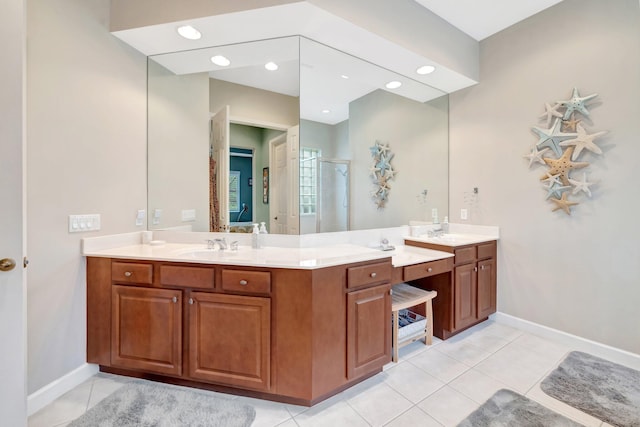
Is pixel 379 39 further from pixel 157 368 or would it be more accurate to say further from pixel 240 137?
pixel 157 368

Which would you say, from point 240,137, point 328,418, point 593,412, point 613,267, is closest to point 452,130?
point 613,267

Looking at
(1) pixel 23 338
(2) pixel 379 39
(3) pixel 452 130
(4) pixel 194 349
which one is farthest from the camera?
(3) pixel 452 130

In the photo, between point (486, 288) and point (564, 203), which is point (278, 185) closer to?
point (486, 288)

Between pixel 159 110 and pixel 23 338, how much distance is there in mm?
1892

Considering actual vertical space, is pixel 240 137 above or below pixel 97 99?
below

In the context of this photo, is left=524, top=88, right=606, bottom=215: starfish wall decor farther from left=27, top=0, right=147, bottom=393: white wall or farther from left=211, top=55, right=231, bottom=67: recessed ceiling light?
left=27, top=0, right=147, bottom=393: white wall

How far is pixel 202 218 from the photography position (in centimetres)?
241

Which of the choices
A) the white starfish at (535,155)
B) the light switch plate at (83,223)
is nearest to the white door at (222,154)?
the light switch plate at (83,223)

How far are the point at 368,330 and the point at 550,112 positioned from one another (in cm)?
249

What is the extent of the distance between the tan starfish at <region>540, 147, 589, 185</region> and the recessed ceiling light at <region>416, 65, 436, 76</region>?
1.34 meters

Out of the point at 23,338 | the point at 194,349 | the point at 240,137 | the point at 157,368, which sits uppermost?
the point at 240,137

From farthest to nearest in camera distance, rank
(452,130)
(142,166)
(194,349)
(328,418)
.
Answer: (452,130), (142,166), (194,349), (328,418)

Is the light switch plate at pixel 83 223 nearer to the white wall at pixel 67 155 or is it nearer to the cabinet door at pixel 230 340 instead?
the white wall at pixel 67 155

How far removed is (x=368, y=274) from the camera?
1833 mm
